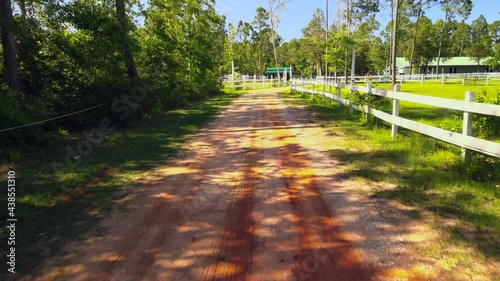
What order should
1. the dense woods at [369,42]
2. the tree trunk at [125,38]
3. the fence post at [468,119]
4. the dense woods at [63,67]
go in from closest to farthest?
the fence post at [468,119]
the dense woods at [63,67]
the tree trunk at [125,38]
the dense woods at [369,42]

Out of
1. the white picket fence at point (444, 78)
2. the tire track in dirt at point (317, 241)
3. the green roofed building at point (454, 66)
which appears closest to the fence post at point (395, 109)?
the tire track in dirt at point (317, 241)

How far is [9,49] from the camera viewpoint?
833 centimetres

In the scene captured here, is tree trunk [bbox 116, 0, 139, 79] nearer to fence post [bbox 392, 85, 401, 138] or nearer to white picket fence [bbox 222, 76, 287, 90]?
fence post [bbox 392, 85, 401, 138]

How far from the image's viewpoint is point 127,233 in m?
3.78

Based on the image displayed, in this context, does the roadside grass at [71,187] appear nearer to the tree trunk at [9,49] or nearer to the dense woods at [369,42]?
the tree trunk at [9,49]

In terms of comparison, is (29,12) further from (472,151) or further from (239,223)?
(472,151)

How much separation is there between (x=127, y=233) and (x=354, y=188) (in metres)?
2.99

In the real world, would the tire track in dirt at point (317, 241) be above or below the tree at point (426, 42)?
below

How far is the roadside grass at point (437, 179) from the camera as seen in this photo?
3623 mm

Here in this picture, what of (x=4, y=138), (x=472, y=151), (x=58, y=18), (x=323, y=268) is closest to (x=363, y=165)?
(x=472, y=151)

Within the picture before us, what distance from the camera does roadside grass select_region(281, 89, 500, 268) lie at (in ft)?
11.9

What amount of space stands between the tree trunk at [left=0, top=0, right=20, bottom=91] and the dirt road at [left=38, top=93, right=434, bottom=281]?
4.94 meters

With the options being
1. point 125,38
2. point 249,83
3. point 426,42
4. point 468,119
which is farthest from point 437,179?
point 426,42

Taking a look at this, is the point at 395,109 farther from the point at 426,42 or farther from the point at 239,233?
the point at 426,42
